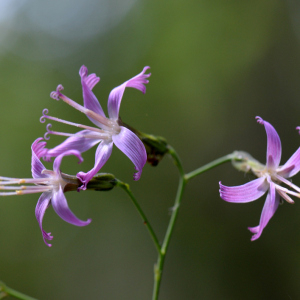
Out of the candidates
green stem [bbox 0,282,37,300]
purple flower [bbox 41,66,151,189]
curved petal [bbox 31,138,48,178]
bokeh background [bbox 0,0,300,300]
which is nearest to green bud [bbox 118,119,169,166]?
purple flower [bbox 41,66,151,189]

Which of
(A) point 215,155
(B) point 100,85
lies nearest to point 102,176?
(A) point 215,155

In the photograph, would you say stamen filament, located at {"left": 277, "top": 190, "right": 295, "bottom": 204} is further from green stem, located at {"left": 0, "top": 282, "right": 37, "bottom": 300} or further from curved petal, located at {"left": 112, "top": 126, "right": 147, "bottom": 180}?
green stem, located at {"left": 0, "top": 282, "right": 37, "bottom": 300}

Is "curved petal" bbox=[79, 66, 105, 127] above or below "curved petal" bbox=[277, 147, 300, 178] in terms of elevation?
above

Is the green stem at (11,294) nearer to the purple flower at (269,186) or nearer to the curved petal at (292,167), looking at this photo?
the purple flower at (269,186)

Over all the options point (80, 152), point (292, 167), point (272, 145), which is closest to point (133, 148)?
point (80, 152)

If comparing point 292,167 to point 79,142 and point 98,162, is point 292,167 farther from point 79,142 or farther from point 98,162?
point 79,142

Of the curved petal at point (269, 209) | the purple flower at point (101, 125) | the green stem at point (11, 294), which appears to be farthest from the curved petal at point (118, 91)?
the green stem at point (11, 294)
